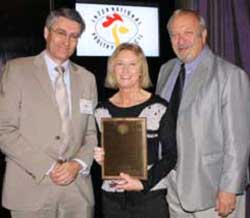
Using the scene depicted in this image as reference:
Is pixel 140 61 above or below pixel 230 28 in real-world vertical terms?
below

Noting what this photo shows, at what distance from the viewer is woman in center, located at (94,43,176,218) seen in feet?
6.30

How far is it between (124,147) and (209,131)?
0.34 meters

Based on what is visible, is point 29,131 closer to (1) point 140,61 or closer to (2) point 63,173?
(2) point 63,173

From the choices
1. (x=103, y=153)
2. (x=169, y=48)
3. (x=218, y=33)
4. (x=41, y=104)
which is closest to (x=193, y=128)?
(x=103, y=153)

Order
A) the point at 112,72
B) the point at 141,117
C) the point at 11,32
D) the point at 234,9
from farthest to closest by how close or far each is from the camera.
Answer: the point at 11,32 → the point at 234,9 → the point at 112,72 → the point at 141,117

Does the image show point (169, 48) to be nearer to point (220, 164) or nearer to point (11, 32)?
point (11, 32)

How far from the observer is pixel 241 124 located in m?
1.93

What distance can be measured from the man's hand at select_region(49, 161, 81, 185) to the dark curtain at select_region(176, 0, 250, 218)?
113 cm

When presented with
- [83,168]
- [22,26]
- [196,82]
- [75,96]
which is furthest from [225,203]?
[22,26]

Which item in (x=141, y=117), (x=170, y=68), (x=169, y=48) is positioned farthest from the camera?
Answer: (x=169, y=48)

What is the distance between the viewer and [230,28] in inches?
106

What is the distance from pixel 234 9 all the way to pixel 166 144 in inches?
42.4

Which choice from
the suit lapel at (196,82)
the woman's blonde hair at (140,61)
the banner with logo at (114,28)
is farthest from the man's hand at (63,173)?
the banner with logo at (114,28)

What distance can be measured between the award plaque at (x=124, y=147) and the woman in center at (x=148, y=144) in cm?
3
